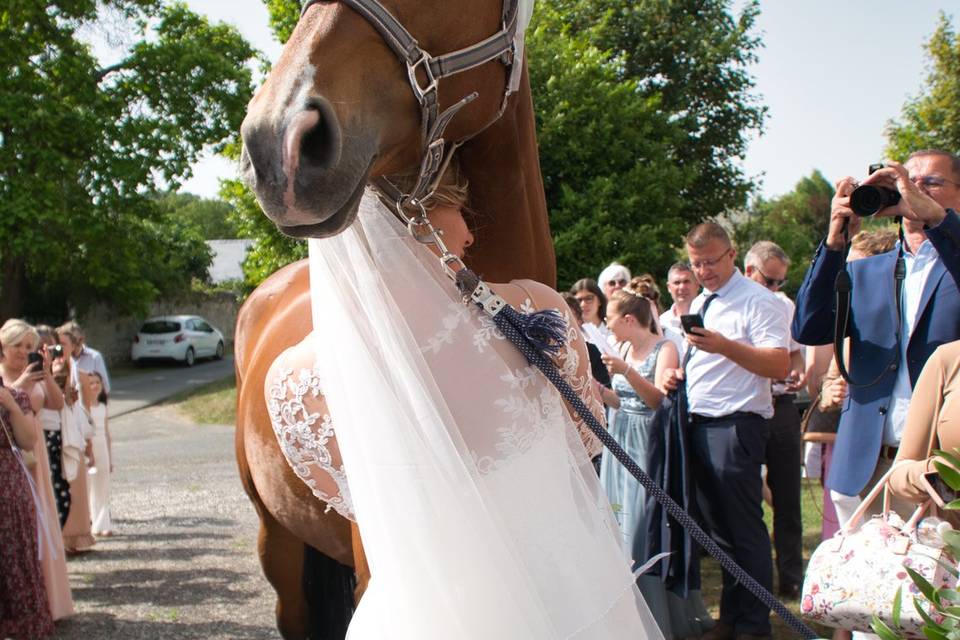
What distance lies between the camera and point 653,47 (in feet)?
66.3

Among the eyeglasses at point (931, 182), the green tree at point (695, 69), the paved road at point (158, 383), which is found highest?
the green tree at point (695, 69)

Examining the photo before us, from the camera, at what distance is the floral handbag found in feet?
7.50

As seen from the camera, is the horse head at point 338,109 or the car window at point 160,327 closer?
the horse head at point 338,109

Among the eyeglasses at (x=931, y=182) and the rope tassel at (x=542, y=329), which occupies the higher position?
the eyeglasses at (x=931, y=182)

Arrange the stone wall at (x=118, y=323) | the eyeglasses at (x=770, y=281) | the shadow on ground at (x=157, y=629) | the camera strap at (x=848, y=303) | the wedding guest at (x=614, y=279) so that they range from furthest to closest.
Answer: the stone wall at (x=118, y=323)
the wedding guest at (x=614, y=279)
the eyeglasses at (x=770, y=281)
the shadow on ground at (x=157, y=629)
the camera strap at (x=848, y=303)

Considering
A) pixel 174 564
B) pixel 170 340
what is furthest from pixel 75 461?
pixel 170 340

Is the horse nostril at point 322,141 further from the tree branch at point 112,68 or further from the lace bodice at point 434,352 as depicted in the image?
the tree branch at point 112,68

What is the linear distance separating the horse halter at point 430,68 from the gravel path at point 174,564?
3853 mm

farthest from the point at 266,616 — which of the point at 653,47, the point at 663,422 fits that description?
the point at 653,47

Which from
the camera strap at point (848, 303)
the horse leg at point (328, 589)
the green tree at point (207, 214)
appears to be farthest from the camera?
the green tree at point (207, 214)

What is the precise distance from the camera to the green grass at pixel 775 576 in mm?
4703

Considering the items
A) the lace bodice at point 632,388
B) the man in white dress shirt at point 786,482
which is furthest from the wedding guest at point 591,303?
the man in white dress shirt at point 786,482

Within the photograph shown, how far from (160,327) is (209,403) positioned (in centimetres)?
875

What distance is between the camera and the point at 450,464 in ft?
5.14
